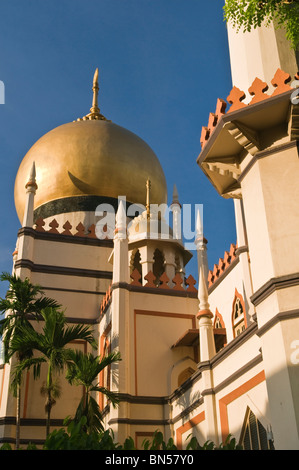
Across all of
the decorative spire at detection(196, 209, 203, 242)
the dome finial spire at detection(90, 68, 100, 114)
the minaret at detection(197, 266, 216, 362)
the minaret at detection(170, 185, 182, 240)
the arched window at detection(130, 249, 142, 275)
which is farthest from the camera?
the dome finial spire at detection(90, 68, 100, 114)

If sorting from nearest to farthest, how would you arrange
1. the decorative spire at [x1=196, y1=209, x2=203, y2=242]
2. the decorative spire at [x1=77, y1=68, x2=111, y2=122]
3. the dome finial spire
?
the decorative spire at [x1=196, y1=209, x2=203, y2=242] < the decorative spire at [x1=77, y1=68, x2=111, y2=122] < the dome finial spire

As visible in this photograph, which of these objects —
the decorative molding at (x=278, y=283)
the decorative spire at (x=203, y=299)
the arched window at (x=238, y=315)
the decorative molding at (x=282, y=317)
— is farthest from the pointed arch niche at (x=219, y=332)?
the decorative molding at (x=282, y=317)

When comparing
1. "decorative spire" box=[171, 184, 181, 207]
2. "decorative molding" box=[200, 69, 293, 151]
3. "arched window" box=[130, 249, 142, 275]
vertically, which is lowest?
"decorative molding" box=[200, 69, 293, 151]

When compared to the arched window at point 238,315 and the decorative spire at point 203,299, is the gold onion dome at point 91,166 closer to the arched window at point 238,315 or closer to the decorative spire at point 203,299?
the arched window at point 238,315

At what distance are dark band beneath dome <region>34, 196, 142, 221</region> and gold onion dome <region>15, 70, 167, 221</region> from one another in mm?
50

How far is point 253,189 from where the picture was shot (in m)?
8.45

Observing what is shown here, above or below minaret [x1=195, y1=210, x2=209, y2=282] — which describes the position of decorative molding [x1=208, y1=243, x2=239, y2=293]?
→ below

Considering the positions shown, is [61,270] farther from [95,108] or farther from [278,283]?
[278,283]

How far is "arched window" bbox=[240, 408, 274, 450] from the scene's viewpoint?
10.5 meters

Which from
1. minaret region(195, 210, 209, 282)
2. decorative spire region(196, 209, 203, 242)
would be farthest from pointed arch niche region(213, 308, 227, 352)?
decorative spire region(196, 209, 203, 242)

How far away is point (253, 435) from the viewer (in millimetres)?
10977

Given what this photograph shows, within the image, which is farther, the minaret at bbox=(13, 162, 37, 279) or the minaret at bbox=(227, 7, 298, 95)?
the minaret at bbox=(13, 162, 37, 279)

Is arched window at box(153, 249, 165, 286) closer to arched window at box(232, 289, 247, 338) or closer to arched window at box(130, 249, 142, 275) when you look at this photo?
arched window at box(130, 249, 142, 275)
